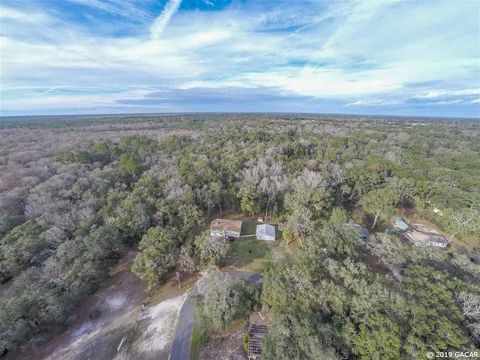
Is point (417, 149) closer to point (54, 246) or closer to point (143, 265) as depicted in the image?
point (143, 265)

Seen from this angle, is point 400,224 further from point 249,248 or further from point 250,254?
point 250,254

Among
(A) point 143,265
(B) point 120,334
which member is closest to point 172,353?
(B) point 120,334

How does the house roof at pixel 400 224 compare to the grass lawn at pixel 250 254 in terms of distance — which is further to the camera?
the house roof at pixel 400 224

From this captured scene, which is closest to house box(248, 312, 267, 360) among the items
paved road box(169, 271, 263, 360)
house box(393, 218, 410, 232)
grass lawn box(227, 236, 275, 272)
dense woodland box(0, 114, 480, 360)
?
dense woodland box(0, 114, 480, 360)

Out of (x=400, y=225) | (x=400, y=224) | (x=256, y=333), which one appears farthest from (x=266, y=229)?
(x=400, y=224)

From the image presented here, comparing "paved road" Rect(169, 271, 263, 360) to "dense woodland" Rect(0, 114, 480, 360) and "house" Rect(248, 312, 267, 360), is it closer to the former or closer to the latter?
"dense woodland" Rect(0, 114, 480, 360)

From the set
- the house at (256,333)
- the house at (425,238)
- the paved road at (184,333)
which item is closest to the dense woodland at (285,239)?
the house at (256,333)

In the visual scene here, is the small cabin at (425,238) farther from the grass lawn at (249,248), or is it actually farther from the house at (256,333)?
the house at (256,333)
